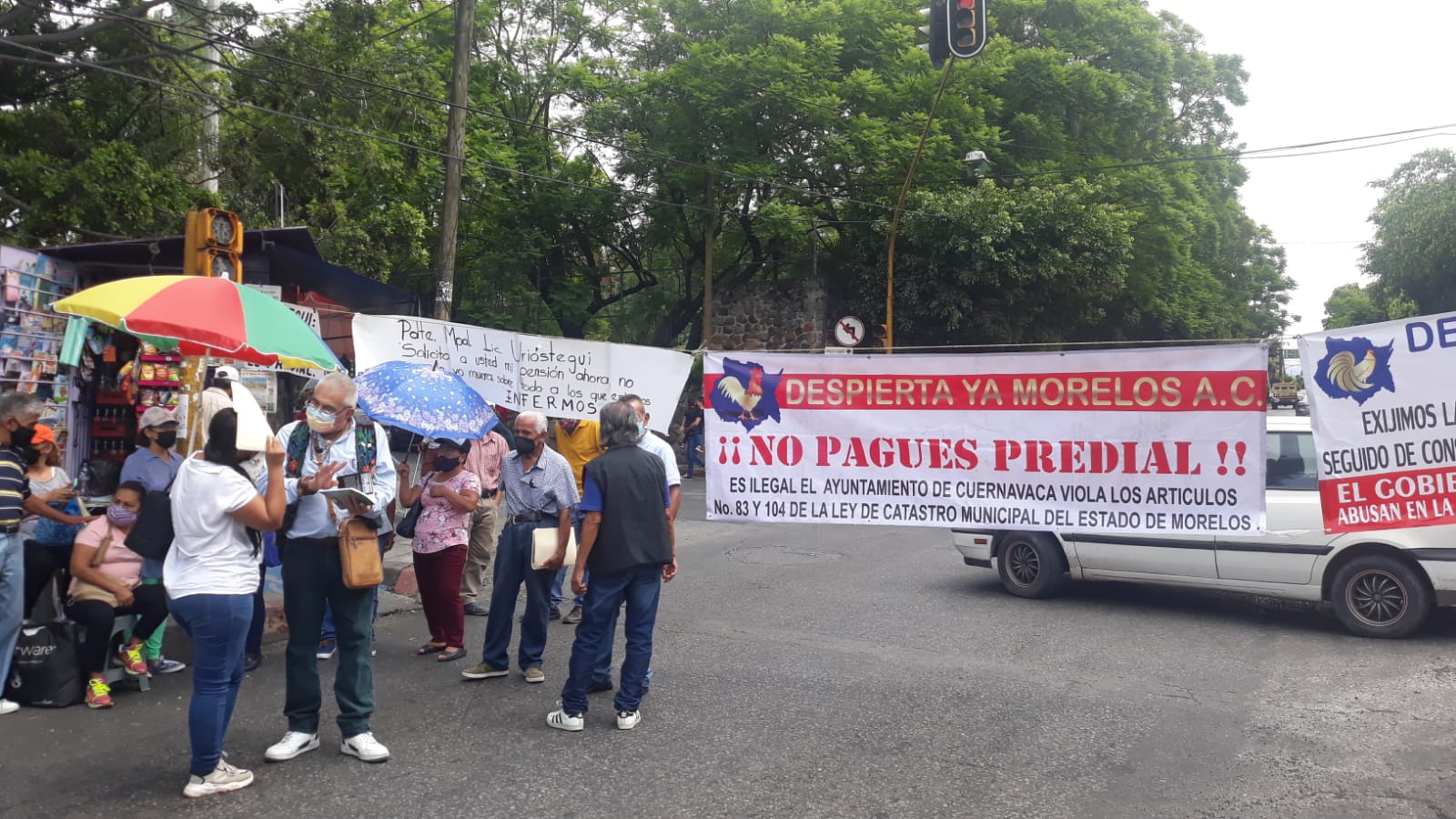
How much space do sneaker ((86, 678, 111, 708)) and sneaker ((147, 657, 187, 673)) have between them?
58 cm

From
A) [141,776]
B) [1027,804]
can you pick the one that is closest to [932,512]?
[1027,804]

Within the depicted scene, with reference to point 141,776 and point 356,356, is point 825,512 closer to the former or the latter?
point 356,356

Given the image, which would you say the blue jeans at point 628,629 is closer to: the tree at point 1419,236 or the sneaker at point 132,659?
the sneaker at point 132,659

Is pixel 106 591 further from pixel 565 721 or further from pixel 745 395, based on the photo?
pixel 745 395

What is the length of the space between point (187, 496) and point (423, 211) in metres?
17.7

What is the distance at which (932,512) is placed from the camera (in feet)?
20.2

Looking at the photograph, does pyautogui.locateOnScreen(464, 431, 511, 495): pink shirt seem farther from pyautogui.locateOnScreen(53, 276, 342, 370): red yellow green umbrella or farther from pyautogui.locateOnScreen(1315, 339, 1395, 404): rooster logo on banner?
pyautogui.locateOnScreen(1315, 339, 1395, 404): rooster logo on banner

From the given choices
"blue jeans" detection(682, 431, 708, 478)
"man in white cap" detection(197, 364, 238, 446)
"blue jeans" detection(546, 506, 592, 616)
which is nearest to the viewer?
"man in white cap" detection(197, 364, 238, 446)

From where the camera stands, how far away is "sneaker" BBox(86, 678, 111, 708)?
5789mm

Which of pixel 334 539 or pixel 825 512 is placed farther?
pixel 825 512

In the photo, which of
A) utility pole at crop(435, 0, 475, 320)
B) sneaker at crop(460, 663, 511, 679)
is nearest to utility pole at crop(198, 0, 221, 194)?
utility pole at crop(435, 0, 475, 320)

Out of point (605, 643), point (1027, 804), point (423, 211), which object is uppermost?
point (423, 211)

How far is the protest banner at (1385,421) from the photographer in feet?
17.2

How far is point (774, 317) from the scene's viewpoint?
26.0 m
